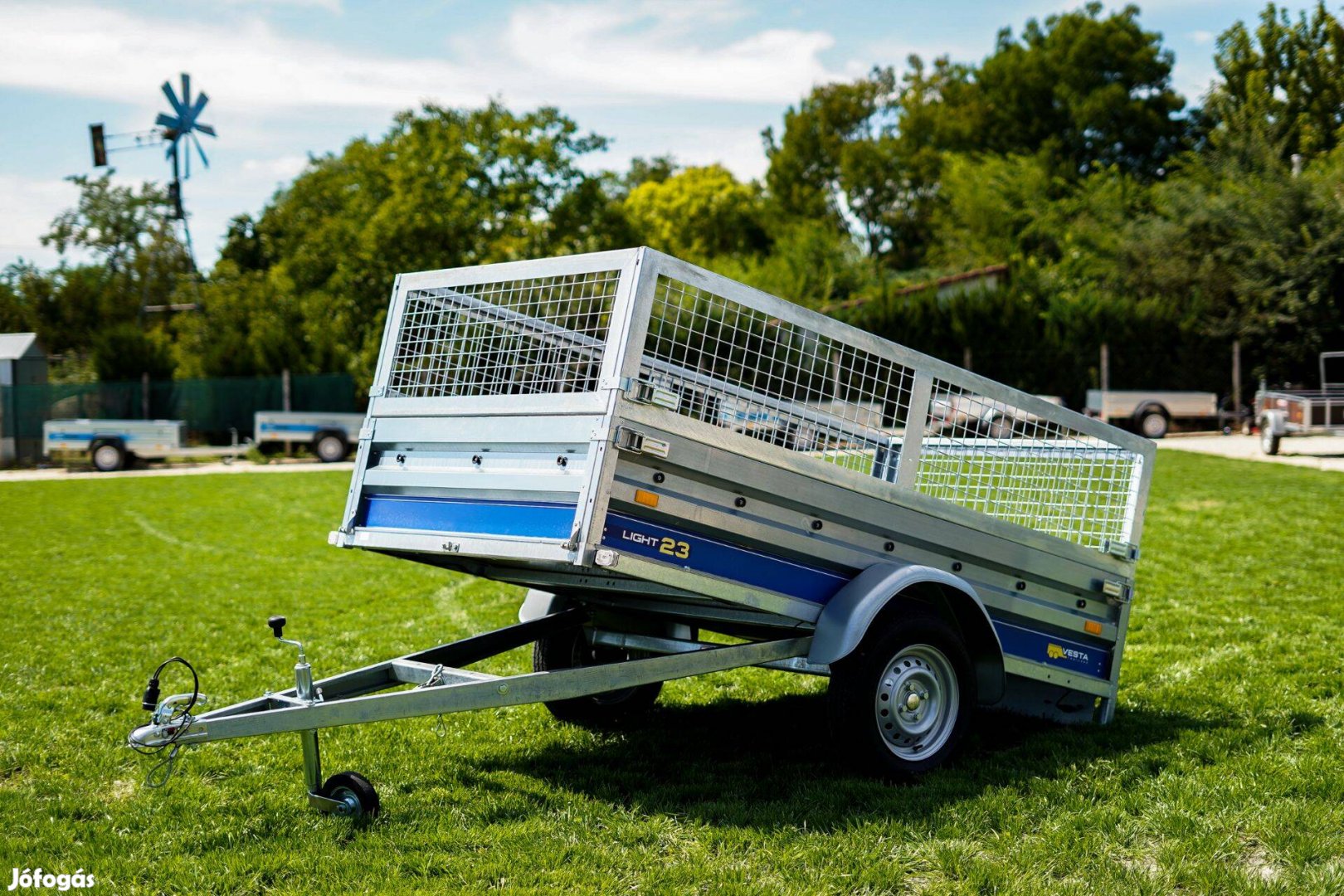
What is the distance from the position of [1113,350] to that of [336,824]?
3108cm

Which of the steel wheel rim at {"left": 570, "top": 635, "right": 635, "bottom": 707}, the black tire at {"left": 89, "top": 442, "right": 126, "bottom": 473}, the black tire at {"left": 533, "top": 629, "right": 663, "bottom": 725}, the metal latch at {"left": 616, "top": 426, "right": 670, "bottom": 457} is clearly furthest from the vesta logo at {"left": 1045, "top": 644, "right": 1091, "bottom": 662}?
the black tire at {"left": 89, "top": 442, "right": 126, "bottom": 473}

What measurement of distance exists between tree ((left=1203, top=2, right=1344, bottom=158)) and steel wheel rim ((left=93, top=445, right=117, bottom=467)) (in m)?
39.5

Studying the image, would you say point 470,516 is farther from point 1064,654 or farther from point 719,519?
point 1064,654

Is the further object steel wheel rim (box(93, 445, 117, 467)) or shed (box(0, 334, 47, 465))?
shed (box(0, 334, 47, 465))

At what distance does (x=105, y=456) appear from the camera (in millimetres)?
29875

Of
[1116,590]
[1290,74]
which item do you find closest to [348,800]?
[1116,590]

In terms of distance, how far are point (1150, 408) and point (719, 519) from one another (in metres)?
28.2

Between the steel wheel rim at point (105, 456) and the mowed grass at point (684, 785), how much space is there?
2182cm

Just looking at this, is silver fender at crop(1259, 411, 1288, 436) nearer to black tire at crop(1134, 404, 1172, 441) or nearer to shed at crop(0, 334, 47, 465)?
black tire at crop(1134, 404, 1172, 441)

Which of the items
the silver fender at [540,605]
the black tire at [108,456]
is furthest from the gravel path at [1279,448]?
the black tire at [108,456]

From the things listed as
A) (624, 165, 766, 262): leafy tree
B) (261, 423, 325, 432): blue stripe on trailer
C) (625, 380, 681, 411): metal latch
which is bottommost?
(261, 423, 325, 432): blue stripe on trailer

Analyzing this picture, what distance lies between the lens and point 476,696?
465 centimetres

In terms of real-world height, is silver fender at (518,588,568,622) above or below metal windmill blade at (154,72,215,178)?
below

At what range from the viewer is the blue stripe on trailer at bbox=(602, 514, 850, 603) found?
456cm
